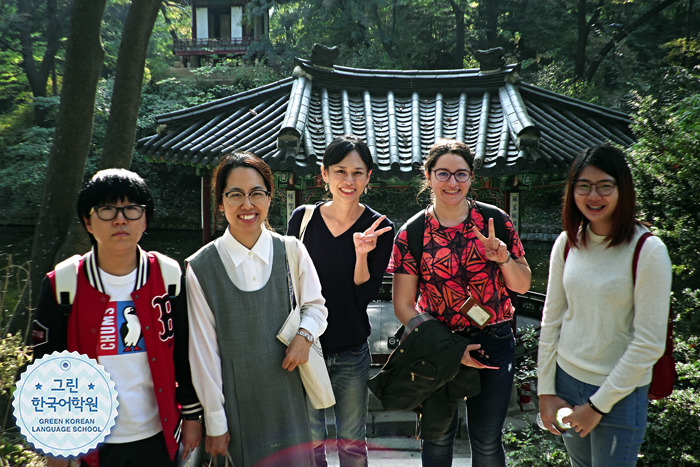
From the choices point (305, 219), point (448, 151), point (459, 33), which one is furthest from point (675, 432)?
point (459, 33)

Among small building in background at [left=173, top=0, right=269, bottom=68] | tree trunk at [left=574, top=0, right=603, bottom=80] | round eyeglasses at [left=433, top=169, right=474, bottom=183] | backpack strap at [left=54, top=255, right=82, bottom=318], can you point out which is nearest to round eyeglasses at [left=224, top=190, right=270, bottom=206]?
backpack strap at [left=54, top=255, right=82, bottom=318]

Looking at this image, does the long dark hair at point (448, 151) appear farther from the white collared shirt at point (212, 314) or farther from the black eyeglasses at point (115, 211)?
the black eyeglasses at point (115, 211)

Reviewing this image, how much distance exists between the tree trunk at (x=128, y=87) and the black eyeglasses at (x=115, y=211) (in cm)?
323

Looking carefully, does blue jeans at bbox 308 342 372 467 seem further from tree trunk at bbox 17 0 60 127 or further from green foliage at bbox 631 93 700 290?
tree trunk at bbox 17 0 60 127

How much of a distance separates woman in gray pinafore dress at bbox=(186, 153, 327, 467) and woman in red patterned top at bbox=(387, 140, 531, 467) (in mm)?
552

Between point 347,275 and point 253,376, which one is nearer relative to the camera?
point 253,376

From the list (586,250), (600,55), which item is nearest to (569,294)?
(586,250)

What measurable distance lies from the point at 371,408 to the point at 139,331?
3974 millimetres

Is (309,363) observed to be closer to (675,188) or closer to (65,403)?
(65,403)

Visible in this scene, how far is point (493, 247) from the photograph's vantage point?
2.22 m

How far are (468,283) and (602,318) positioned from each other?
0.56m

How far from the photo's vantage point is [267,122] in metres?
5.65

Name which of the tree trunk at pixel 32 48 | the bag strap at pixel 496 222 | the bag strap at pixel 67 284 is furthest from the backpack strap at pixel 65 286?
the tree trunk at pixel 32 48

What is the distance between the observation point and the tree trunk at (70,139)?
4.41m
